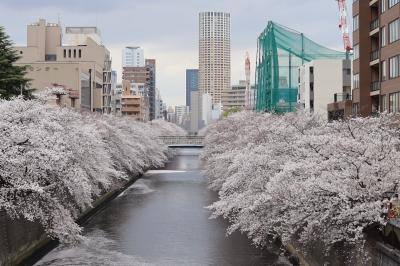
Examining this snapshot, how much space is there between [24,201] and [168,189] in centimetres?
3612

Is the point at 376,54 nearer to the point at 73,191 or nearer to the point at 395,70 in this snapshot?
the point at 395,70

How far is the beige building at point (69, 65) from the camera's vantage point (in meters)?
104

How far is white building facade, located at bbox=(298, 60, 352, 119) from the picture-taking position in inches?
3252

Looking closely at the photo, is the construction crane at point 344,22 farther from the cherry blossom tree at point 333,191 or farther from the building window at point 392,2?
the cherry blossom tree at point 333,191

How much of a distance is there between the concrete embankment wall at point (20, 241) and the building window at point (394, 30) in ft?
80.9

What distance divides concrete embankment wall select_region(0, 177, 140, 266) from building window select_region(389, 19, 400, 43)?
80.9 ft

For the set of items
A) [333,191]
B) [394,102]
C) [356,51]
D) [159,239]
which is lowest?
[159,239]

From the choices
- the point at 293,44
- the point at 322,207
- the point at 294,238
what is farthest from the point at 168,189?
the point at 293,44

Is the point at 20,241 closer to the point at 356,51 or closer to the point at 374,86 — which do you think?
the point at 374,86

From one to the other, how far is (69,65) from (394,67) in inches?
3009

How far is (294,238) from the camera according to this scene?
931 inches

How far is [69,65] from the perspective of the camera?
105m

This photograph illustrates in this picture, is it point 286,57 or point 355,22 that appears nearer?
point 355,22

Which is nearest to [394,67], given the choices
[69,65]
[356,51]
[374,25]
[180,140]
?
[374,25]
